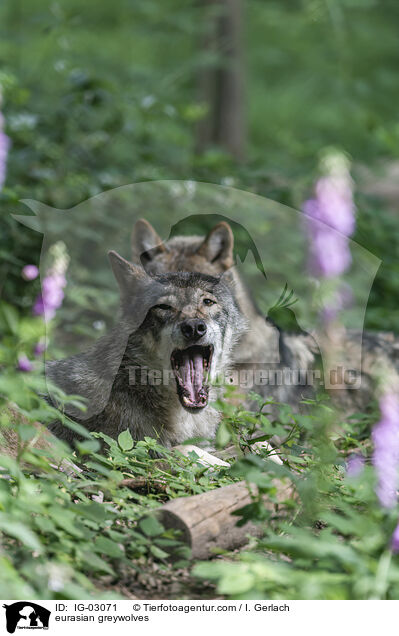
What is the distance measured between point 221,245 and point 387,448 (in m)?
2.15

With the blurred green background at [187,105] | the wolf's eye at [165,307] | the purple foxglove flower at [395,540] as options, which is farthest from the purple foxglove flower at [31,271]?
the purple foxglove flower at [395,540]

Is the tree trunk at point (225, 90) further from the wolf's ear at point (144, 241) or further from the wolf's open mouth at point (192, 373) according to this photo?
the wolf's open mouth at point (192, 373)

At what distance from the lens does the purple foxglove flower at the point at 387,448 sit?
2430 mm

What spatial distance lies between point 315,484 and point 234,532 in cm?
38

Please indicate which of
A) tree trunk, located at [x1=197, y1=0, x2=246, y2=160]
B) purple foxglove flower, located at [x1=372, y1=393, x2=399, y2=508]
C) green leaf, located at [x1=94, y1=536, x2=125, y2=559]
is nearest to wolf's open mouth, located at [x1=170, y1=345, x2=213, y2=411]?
green leaf, located at [x1=94, y1=536, x2=125, y2=559]

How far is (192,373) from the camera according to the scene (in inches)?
130

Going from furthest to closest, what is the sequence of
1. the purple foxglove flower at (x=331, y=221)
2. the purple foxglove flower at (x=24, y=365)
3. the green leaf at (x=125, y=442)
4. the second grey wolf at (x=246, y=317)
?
the second grey wolf at (x=246, y=317) < the purple foxglove flower at (x=24, y=365) < the green leaf at (x=125, y=442) < the purple foxglove flower at (x=331, y=221)

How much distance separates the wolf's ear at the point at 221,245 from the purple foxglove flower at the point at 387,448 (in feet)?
6.51

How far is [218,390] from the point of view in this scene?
11.8 feet

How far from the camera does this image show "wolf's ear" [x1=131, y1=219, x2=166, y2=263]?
457cm
